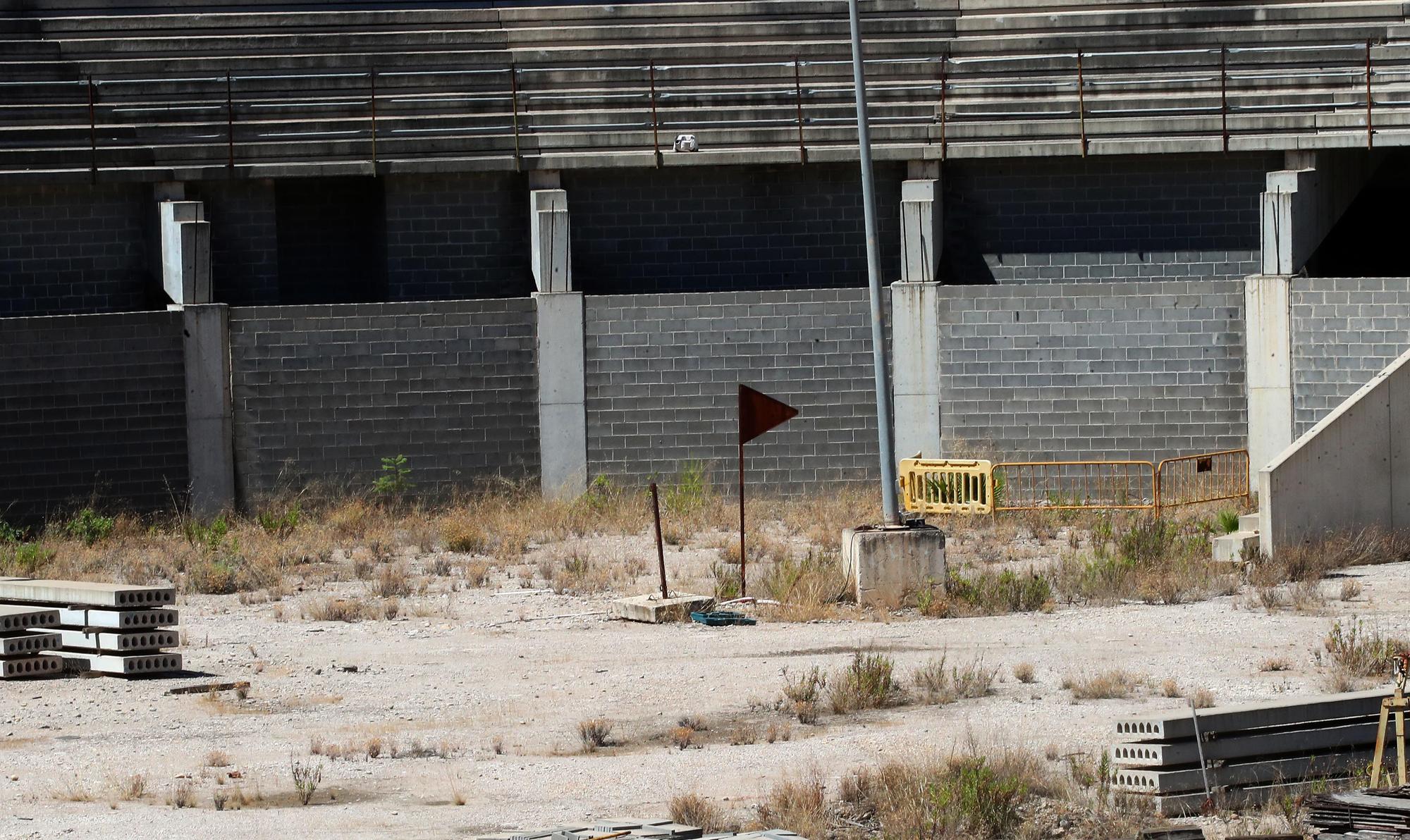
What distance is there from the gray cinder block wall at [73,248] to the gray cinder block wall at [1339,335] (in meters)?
15.8

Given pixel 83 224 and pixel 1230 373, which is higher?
pixel 83 224

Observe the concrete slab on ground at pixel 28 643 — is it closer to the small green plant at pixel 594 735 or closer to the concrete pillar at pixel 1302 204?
the small green plant at pixel 594 735

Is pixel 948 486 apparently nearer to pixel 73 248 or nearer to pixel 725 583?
pixel 725 583

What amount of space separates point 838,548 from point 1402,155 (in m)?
12.4

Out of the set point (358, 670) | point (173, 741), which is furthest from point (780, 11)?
point (173, 741)

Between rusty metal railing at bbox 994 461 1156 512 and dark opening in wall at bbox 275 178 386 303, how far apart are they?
953cm

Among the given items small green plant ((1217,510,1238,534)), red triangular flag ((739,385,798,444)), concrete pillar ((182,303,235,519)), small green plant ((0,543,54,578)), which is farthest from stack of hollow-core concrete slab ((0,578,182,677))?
small green plant ((1217,510,1238,534))

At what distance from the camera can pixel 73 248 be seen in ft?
84.4

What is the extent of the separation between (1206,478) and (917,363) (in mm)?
4070

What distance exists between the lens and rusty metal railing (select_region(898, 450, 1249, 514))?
22688 millimetres

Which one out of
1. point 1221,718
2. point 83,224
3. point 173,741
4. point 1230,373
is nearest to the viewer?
point 1221,718

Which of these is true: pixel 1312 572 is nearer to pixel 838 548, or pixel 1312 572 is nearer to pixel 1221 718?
pixel 838 548

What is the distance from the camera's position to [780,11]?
2922 centimetres

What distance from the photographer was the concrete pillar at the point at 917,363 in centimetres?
2452
